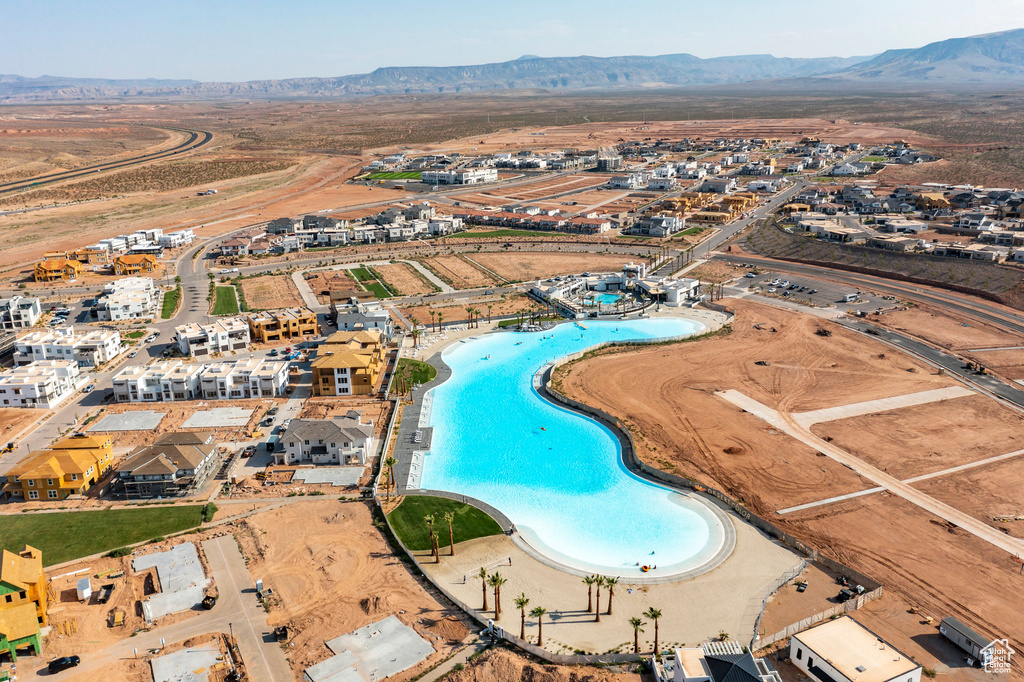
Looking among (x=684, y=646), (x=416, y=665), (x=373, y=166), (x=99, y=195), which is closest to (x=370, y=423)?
(x=416, y=665)

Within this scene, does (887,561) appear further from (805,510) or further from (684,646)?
(684,646)

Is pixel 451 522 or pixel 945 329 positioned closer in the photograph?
pixel 451 522

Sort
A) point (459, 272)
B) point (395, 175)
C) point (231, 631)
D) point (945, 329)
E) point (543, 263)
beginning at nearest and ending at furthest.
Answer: point (231, 631)
point (945, 329)
point (459, 272)
point (543, 263)
point (395, 175)

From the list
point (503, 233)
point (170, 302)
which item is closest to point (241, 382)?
point (170, 302)

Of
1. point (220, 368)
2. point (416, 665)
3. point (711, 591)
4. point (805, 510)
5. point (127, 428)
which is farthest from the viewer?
point (220, 368)

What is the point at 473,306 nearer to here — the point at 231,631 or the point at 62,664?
the point at 231,631

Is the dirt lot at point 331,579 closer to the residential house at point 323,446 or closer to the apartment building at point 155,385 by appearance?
the residential house at point 323,446
